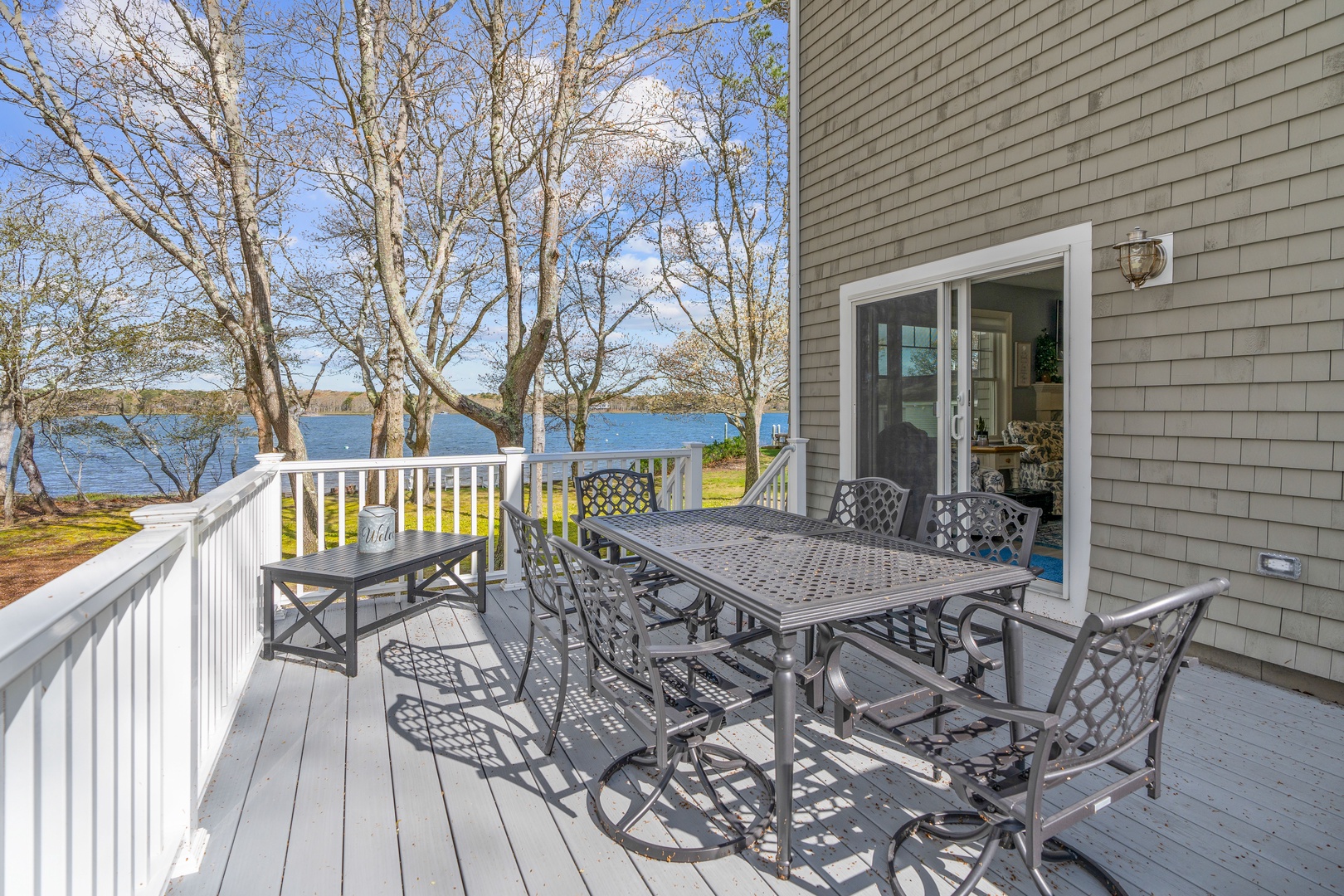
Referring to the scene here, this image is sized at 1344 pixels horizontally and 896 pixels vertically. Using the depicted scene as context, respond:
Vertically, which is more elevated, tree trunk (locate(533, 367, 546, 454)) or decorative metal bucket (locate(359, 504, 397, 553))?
tree trunk (locate(533, 367, 546, 454))

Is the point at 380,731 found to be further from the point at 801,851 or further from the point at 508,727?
the point at 801,851

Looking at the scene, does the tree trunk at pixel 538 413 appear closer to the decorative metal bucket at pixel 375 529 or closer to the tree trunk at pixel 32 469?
the tree trunk at pixel 32 469

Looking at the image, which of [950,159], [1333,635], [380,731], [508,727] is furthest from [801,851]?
[950,159]

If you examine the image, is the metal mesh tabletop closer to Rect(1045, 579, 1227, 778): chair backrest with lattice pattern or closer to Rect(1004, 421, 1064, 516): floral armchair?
Rect(1045, 579, 1227, 778): chair backrest with lattice pattern

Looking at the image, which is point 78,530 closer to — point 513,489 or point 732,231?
point 513,489

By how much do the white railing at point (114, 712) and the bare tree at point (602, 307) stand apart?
37.5 ft

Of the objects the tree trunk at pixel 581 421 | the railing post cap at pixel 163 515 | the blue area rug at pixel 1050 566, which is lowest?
the blue area rug at pixel 1050 566

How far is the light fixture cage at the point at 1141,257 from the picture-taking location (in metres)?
3.36

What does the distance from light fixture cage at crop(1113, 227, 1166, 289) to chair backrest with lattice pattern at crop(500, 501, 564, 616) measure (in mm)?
3124

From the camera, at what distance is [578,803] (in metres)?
2.15

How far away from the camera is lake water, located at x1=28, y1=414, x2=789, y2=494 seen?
11.0 m

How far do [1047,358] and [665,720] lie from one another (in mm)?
6803

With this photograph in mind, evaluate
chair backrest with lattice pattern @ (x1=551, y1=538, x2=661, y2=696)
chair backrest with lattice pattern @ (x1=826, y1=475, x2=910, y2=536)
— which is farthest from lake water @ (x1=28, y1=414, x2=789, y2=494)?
chair backrest with lattice pattern @ (x1=551, y1=538, x2=661, y2=696)

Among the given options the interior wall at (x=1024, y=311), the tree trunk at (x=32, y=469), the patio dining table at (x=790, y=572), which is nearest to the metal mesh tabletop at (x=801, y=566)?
the patio dining table at (x=790, y=572)
